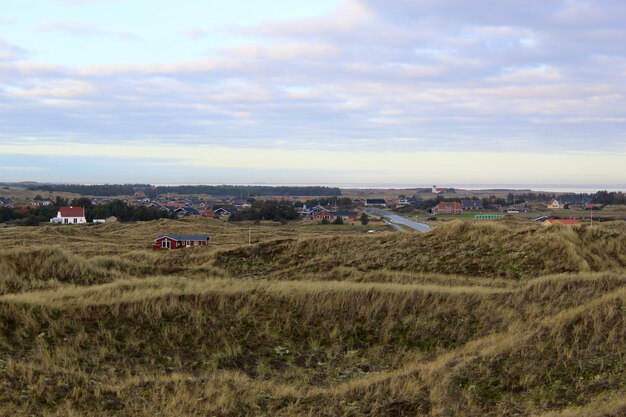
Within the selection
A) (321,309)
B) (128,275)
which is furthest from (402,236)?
(321,309)

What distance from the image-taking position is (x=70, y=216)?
79.2 meters

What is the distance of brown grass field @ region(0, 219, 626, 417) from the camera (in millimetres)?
9672

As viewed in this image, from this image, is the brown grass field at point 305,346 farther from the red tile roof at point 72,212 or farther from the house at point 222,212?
the house at point 222,212

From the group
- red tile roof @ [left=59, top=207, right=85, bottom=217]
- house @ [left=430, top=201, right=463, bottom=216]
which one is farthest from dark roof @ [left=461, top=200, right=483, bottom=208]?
red tile roof @ [left=59, top=207, right=85, bottom=217]

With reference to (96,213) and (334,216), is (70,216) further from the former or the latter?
(334,216)

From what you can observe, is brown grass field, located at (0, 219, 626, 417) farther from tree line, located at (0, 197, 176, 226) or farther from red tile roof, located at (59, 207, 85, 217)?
tree line, located at (0, 197, 176, 226)

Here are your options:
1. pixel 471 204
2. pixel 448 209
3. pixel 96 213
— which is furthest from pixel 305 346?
pixel 471 204

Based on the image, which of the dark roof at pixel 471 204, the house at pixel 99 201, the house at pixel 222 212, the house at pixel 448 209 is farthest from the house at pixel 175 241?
the dark roof at pixel 471 204

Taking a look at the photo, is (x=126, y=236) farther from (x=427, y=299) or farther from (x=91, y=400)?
(x=91, y=400)

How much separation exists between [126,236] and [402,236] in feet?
109

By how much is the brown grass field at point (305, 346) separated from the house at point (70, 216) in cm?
6126

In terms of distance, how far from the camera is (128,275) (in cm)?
2328

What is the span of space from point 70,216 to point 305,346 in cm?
7310

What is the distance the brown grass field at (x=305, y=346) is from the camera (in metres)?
9.67
